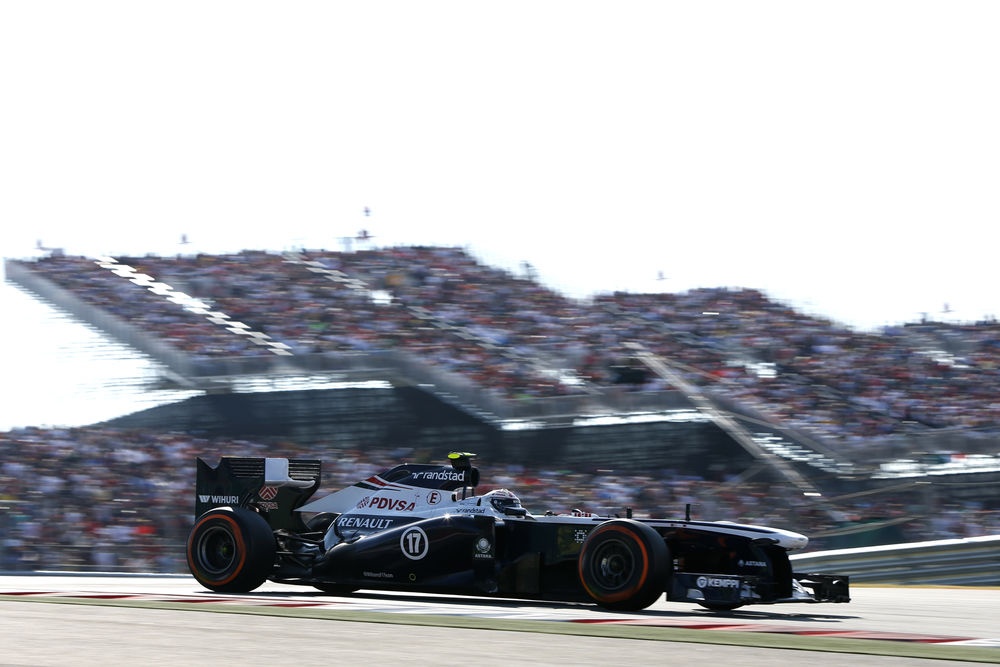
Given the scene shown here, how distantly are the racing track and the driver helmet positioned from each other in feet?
2.46

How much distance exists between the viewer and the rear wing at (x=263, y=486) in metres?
11.5

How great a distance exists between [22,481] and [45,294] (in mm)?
8111

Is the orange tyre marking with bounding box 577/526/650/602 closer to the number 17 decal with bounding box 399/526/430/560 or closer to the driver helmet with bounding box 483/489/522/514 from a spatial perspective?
the driver helmet with bounding box 483/489/522/514

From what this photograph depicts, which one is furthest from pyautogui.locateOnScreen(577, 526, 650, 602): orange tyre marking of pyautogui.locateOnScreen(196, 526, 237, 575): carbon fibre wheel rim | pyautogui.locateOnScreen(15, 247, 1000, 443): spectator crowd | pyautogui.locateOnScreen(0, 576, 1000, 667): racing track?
pyautogui.locateOnScreen(15, 247, 1000, 443): spectator crowd

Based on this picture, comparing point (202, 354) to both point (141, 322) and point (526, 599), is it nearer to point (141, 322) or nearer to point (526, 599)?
point (141, 322)

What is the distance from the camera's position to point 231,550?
1107cm

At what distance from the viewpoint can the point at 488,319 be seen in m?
24.9

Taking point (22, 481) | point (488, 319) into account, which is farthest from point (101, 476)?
point (488, 319)

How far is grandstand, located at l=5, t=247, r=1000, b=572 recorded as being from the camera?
2036 centimetres

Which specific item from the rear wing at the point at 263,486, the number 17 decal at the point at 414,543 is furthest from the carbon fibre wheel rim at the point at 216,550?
the number 17 decal at the point at 414,543

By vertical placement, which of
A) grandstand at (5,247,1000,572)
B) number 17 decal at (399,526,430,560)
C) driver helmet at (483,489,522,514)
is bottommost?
number 17 decal at (399,526,430,560)

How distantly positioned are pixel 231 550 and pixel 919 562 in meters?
8.07

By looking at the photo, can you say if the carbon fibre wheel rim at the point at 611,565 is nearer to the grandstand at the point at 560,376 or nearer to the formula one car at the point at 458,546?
the formula one car at the point at 458,546

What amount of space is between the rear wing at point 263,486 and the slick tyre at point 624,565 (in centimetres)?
309
